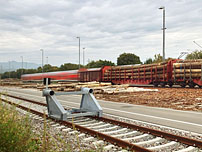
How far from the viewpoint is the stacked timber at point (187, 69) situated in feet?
82.3

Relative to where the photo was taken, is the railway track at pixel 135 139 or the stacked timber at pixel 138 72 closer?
the railway track at pixel 135 139

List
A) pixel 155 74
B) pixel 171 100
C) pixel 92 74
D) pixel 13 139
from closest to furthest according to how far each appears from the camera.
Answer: pixel 13 139, pixel 171 100, pixel 155 74, pixel 92 74

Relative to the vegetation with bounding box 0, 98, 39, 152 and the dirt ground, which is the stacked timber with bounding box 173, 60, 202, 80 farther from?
the vegetation with bounding box 0, 98, 39, 152

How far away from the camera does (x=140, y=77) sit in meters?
32.1

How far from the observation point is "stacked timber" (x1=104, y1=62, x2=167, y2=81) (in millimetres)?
29181

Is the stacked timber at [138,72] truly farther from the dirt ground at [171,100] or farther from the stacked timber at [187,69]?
the dirt ground at [171,100]

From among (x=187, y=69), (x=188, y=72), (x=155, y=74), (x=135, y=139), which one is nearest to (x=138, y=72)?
(x=155, y=74)

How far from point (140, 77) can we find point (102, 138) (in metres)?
26.1

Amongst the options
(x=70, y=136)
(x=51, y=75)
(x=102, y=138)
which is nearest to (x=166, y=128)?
(x=102, y=138)

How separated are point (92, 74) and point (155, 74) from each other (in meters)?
13.2

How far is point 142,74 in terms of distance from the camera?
1253 inches

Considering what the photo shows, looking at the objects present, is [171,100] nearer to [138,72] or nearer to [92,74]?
[138,72]

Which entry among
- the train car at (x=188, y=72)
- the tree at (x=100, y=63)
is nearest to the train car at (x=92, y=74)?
the train car at (x=188, y=72)

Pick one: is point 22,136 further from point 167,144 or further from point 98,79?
point 98,79
